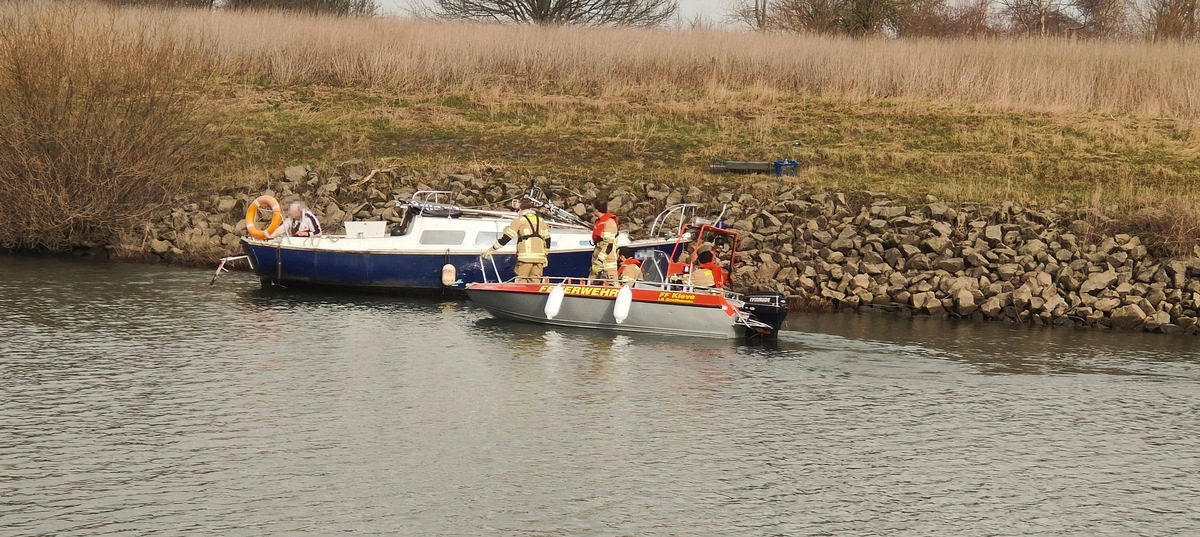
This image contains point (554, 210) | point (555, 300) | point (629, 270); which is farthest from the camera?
point (554, 210)

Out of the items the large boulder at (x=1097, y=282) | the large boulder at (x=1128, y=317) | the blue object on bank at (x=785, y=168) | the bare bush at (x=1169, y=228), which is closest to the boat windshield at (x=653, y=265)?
the blue object on bank at (x=785, y=168)

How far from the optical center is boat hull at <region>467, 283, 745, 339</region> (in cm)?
1966

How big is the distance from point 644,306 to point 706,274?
108cm

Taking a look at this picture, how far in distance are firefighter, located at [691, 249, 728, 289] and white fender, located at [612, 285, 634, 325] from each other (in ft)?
3.49

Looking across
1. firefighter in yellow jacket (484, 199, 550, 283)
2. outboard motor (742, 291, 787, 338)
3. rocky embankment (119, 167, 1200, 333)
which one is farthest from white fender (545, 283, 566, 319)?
rocky embankment (119, 167, 1200, 333)

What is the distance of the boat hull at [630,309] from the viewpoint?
64.5ft

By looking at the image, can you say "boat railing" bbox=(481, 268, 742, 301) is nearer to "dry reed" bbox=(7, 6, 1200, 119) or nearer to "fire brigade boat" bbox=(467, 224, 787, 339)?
"fire brigade boat" bbox=(467, 224, 787, 339)

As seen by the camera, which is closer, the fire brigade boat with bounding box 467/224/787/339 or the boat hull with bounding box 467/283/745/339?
the fire brigade boat with bounding box 467/224/787/339

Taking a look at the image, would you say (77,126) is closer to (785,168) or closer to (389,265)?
(389,265)

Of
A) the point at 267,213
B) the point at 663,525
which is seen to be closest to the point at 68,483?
the point at 663,525

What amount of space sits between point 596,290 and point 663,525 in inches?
339

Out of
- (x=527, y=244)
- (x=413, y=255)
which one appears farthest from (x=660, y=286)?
(x=413, y=255)

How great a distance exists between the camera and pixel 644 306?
781 inches

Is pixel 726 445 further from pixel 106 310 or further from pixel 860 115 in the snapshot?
pixel 860 115
